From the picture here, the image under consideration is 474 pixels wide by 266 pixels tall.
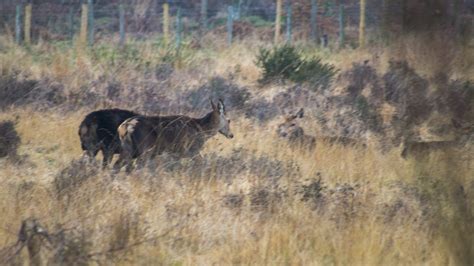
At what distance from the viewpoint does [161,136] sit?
32.7 feet

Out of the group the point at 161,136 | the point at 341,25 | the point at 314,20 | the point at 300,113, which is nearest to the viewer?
the point at 161,136

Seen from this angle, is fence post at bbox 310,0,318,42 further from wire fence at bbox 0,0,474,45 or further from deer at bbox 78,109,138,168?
deer at bbox 78,109,138,168

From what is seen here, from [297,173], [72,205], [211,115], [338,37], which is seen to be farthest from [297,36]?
[72,205]

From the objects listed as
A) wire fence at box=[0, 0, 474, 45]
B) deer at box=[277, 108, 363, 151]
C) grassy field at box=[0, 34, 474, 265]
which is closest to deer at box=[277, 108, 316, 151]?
deer at box=[277, 108, 363, 151]

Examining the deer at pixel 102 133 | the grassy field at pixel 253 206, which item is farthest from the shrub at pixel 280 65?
the deer at pixel 102 133

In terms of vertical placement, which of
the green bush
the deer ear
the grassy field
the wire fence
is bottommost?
the grassy field

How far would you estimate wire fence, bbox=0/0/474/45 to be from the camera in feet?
74.4

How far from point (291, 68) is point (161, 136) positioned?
6799mm

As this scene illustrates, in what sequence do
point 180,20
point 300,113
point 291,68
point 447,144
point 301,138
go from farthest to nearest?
point 180,20 → point 291,68 → point 300,113 → point 301,138 → point 447,144

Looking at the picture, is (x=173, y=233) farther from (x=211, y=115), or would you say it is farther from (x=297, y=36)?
(x=297, y=36)

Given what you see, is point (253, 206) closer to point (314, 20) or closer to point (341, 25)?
point (341, 25)

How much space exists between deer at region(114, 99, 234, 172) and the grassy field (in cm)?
26

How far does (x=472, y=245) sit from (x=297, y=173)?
2.92 metres

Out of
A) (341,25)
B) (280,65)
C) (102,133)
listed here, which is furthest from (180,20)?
(102,133)
